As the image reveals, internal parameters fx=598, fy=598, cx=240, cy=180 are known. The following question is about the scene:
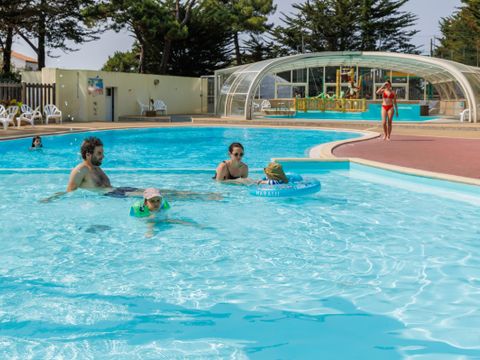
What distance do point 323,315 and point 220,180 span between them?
491 centimetres

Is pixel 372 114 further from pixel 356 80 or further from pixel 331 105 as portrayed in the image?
pixel 356 80

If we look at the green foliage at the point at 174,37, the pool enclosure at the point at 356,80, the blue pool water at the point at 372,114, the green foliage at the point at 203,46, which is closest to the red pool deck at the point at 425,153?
the pool enclosure at the point at 356,80

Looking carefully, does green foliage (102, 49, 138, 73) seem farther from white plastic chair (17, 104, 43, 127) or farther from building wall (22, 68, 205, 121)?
white plastic chair (17, 104, 43, 127)

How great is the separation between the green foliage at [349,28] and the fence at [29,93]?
2468 cm

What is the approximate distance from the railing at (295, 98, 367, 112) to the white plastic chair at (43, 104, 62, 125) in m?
11.7

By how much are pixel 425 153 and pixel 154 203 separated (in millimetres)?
7339

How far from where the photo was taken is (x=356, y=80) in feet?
116

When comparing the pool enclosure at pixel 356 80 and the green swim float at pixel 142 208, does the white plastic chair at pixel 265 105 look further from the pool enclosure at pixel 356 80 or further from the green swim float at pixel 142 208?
the green swim float at pixel 142 208

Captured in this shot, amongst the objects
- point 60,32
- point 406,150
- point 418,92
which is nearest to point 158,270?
point 406,150

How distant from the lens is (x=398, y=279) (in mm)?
4785

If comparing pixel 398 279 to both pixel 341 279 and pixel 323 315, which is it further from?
pixel 323 315

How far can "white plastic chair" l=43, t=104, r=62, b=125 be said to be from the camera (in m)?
21.6

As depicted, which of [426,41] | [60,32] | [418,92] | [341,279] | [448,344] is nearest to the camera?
[448,344]

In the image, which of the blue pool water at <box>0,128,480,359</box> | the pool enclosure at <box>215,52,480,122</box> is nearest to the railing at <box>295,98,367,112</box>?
the pool enclosure at <box>215,52,480,122</box>
